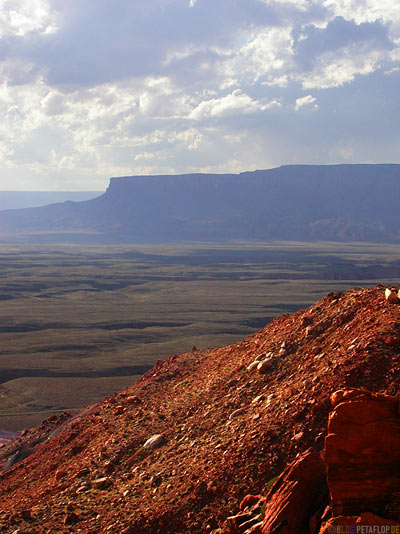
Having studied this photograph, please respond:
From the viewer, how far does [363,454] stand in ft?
21.7

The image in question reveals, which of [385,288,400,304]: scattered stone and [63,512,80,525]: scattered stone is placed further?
[385,288,400,304]: scattered stone

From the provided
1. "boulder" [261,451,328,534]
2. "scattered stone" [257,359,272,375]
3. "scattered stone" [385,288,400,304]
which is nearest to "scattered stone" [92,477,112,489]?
"scattered stone" [257,359,272,375]

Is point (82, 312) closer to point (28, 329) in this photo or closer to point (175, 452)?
point (28, 329)

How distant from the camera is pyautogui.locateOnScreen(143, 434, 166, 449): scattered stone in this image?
1087cm

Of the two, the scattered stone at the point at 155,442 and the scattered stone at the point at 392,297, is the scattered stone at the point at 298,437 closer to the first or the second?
the scattered stone at the point at 155,442

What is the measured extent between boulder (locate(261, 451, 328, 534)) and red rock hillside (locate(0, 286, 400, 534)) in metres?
0.01

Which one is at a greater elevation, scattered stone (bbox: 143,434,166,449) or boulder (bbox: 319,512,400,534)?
boulder (bbox: 319,512,400,534)

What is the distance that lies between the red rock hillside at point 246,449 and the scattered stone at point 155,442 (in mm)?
27

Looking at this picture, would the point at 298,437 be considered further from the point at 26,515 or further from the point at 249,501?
the point at 26,515

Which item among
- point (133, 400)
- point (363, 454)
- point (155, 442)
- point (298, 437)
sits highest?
point (363, 454)

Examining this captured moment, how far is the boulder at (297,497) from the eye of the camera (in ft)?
22.1

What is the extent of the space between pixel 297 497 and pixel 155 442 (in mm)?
4463

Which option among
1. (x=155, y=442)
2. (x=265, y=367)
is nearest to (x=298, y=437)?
(x=265, y=367)

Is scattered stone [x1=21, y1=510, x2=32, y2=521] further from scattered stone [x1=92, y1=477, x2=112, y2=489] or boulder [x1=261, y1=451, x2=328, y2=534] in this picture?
boulder [x1=261, y1=451, x2=328, y2=534]
